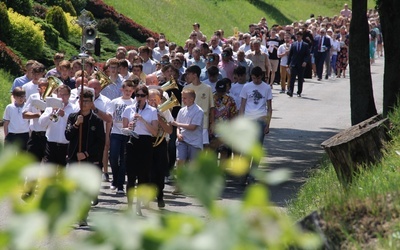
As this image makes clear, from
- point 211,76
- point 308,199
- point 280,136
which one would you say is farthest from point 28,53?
point 308,199

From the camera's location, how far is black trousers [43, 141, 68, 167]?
12.9 m

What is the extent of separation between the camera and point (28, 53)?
28.4m

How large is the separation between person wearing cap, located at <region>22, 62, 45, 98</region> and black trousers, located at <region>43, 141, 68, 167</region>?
246 cm

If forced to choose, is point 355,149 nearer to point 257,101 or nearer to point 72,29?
point 257,101

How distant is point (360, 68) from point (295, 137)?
3.91m

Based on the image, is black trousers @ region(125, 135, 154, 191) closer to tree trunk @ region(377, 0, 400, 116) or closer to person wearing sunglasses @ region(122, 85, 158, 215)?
person wearing sunglasses @ region(122, 85, 158, 215)

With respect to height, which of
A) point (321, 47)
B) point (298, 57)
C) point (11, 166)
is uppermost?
point (11, 166)

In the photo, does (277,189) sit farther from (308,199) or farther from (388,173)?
(388,173)

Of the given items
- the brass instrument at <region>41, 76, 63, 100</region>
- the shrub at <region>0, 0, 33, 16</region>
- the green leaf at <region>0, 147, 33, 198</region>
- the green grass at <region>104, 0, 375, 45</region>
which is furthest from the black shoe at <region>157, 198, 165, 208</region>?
the green grass at <region>104, 0, 375, 45</region>

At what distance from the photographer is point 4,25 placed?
2822 centimetres

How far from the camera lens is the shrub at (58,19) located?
104 ft

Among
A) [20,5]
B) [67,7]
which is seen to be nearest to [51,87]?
[20,5]

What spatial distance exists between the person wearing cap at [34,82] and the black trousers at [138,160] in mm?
3260

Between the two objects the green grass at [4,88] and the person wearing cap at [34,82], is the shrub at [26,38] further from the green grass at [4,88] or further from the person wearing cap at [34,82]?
the person wearing cap at [34,82]
